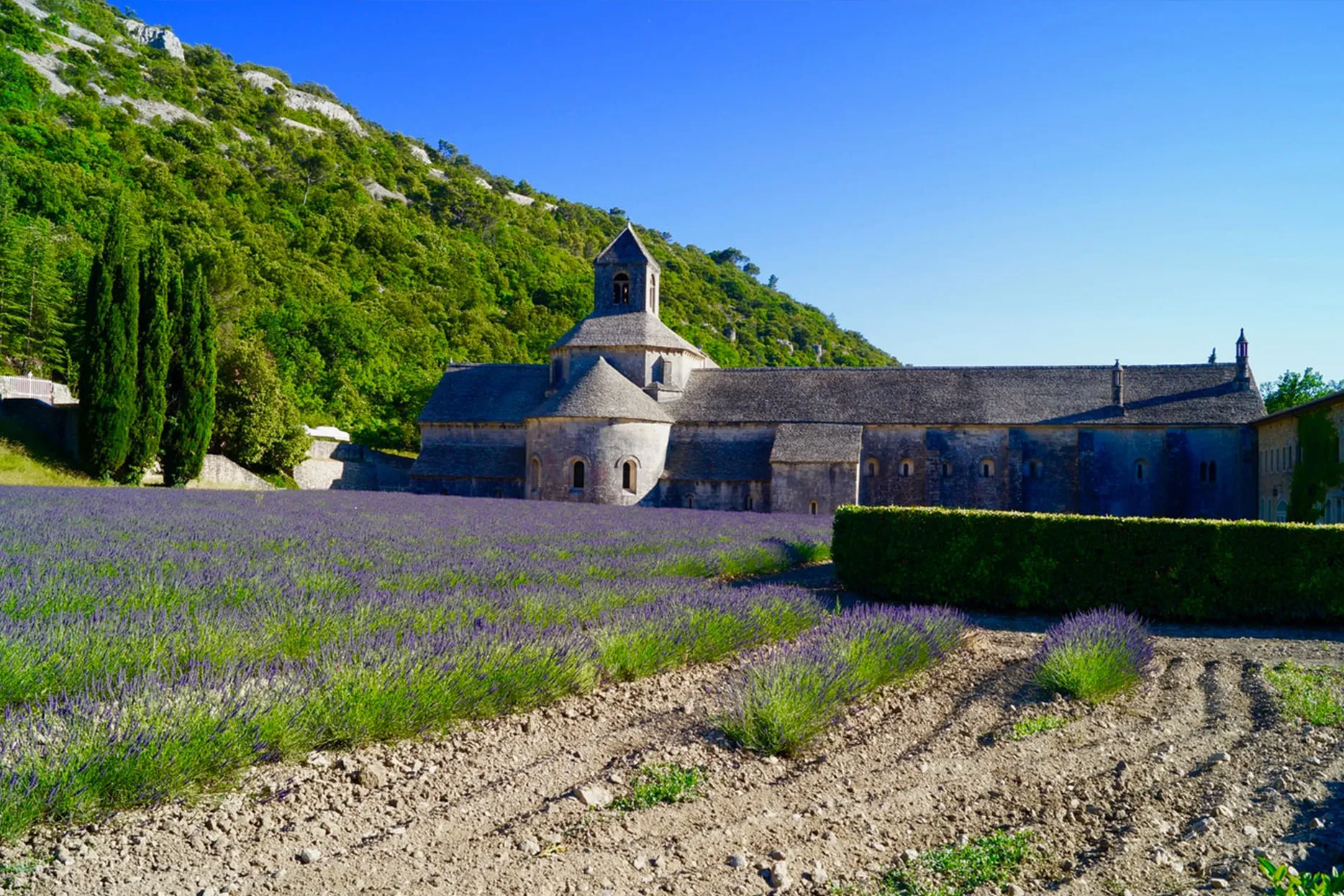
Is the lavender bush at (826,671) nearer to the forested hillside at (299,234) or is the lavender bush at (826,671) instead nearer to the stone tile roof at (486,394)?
the stone tile roof at (486,394)

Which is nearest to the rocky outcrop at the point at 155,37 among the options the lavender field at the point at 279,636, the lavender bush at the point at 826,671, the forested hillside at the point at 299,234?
the forested hillside at the point at 299,234

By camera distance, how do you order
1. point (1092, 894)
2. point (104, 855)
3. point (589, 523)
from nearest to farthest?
point (104, 855), point (1092, 894), point (589, 523)

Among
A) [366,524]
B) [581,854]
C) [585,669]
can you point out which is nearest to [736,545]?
[366,524]

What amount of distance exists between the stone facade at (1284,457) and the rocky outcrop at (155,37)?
119 meters

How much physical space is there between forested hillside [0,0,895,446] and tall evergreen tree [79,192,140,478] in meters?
8.00

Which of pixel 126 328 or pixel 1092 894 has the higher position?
pixel 126 328

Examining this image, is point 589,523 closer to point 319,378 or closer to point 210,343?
Result: point 210,343

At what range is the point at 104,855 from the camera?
3801 millimetres

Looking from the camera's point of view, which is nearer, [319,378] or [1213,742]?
[1213,742]

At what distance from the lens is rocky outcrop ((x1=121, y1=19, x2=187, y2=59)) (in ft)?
343

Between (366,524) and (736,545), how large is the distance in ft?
26.1

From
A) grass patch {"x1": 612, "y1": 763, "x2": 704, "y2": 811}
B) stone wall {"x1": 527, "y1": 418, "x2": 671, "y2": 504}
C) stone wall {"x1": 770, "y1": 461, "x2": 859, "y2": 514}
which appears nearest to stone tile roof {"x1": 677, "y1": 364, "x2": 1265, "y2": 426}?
stone wall {"x1": 770, "y1": 461, "x2": 859, "y2": 514}

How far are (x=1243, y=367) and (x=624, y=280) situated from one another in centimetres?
2926

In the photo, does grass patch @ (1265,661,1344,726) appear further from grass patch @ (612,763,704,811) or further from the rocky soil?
grass patch @ (612,763,704,811)
